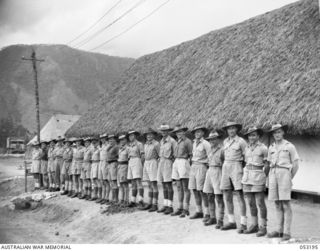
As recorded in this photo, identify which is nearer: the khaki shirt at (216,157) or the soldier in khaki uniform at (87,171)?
the khaki shirt at (216,157)

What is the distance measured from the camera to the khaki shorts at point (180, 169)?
7.93 metres

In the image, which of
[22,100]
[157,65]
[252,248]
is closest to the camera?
[252,248]

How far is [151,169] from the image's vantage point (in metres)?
8.74

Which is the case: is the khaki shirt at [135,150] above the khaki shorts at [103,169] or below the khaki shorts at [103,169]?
above

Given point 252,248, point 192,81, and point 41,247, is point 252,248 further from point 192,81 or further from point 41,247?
Result: point 192,81

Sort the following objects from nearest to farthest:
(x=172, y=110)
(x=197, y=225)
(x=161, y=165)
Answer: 1. (x=197, y=225)
2. (x=161, y=165)
3. (x=172, y=110)

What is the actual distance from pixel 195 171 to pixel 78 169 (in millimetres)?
4866

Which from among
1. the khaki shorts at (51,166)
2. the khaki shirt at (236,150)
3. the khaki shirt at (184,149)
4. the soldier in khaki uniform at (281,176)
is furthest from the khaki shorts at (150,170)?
the khaki shorts at (51,166)

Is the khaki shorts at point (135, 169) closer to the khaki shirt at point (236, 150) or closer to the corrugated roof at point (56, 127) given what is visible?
the khaki shirt at point (236, 150)

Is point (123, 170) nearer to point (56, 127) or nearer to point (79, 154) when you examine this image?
point (79, 154)

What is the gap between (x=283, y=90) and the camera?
9859 mm

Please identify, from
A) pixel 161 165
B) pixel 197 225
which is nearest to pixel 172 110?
pixel 161 165

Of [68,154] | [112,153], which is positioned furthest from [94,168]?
[68,154]

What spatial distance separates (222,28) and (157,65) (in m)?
3.12
